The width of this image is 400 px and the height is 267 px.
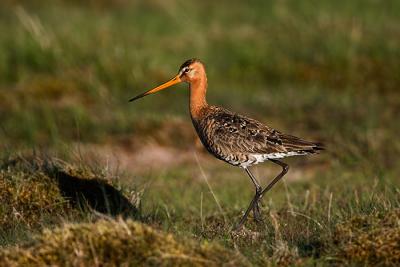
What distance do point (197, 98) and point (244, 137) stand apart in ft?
2.50

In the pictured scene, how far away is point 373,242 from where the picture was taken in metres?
5.35

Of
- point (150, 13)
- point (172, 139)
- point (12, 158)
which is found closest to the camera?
point (12, 158)

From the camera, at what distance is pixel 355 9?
16.8 meters

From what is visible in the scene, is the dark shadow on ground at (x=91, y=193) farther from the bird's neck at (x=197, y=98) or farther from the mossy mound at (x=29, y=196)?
the bird's neck at (x=197, y=98)

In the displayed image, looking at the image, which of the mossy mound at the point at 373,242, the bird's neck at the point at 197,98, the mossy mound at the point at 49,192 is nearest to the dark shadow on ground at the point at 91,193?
the mossy mound at the point at 49,192

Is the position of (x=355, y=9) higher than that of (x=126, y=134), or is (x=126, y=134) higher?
(x=355, y=9)

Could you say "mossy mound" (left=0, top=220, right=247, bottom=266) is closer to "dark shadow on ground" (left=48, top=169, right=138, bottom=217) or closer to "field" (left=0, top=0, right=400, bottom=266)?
"field" (left=0, top=0, right=400, bottom=266)

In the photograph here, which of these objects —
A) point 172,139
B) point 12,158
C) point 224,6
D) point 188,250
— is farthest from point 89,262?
point 224,6

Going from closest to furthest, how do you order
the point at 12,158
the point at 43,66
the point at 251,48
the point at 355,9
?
the point at 12,158, the point at 43,66, the point at 251,48, the point at 355,9

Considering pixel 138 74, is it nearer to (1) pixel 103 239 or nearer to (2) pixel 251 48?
(2) pixel 251 48

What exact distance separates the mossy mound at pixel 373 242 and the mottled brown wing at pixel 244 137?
2.06 m

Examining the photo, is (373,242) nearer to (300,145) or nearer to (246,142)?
(300,145)

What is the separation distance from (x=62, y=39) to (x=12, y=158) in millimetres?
6801

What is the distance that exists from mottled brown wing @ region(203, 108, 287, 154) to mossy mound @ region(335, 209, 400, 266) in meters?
2.06
